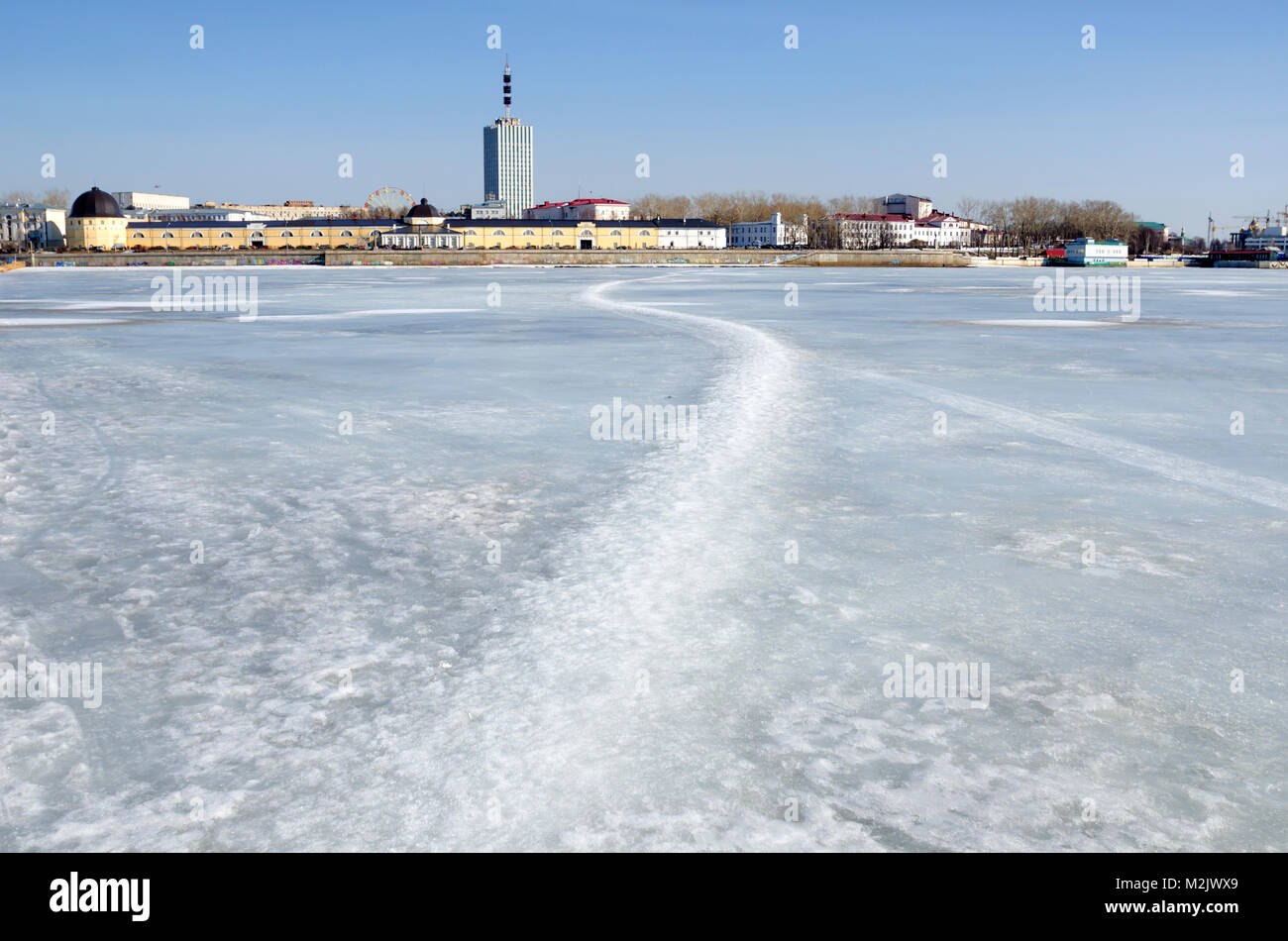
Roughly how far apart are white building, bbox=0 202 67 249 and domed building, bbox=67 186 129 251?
582 inches

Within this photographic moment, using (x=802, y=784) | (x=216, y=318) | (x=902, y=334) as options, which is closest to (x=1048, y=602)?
(x=802, y=784)

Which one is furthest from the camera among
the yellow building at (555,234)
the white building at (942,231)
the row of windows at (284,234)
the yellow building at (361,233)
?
the white building at (942,231)

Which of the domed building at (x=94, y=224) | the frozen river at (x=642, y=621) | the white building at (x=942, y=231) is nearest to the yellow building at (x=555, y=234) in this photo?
the domed building at (x=94, y=224)

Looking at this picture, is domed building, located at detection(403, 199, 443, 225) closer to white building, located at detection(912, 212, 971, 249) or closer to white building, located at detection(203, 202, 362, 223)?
white building, located at detection(203, 202, 362, 223)

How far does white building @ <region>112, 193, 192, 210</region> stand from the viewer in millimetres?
142625

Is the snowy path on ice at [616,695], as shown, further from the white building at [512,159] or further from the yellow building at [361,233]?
the white building at [512,159]

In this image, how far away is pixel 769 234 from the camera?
412ft

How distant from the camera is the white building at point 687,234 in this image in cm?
10875

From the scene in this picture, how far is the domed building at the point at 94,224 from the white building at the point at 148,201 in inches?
1840

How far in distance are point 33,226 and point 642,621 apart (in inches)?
5103

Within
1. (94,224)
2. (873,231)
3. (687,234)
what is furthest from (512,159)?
(94,224)

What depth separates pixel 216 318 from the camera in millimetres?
17188
